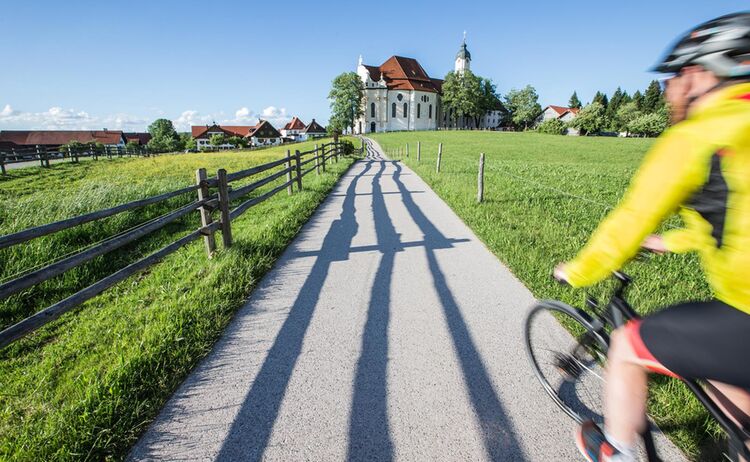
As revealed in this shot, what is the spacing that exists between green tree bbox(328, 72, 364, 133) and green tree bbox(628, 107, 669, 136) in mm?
57455

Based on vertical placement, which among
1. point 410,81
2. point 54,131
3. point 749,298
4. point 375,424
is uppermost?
point 410,81

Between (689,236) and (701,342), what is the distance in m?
0.78

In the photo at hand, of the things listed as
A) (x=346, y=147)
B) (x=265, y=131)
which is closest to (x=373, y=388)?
(x=346, y=147)

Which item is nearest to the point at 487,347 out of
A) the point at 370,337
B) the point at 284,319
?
the point at 370,337

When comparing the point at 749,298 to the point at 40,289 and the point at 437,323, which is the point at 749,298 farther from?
the point at 40,289

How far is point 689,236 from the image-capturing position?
1814 mm

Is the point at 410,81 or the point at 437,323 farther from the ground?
the point at 410,81

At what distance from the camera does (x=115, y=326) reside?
3.53 metres

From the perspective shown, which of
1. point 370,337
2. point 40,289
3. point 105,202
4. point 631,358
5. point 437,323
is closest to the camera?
point 631,358

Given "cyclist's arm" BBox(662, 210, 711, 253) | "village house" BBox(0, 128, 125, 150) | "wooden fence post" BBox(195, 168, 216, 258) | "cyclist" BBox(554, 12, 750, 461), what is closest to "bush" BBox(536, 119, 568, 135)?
"wooden fence post" BBox(195, 168, 216, 258)

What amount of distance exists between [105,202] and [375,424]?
8602 mm

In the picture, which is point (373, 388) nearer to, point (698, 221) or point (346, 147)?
point (698, 221)

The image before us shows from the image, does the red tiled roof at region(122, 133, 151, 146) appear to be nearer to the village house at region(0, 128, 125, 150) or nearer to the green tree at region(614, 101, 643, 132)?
the village house at region(0, 128, 125, 150)

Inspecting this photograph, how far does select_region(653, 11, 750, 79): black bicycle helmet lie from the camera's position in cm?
133
